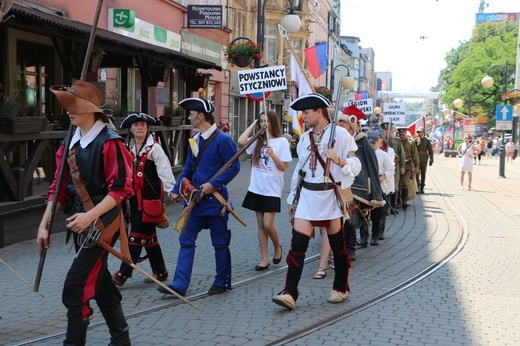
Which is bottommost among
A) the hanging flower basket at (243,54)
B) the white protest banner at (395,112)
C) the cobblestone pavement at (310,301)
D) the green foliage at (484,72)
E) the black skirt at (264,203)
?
the cobblestone pavement at (310,301)

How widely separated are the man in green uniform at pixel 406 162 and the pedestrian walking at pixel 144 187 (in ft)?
29.6

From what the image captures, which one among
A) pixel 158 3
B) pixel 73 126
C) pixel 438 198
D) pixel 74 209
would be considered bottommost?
pixel 438 198

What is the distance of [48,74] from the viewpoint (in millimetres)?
14523

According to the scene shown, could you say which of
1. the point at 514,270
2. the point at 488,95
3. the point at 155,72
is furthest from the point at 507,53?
the point at 514,270

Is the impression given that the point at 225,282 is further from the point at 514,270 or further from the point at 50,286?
the point at 514,270

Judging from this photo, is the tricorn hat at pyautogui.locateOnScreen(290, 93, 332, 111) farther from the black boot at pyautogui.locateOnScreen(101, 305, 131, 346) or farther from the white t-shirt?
the black boot at pyautogui.locateOnScreen(101, 305, 131, 346)

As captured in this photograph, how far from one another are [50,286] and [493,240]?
6946 millimetres

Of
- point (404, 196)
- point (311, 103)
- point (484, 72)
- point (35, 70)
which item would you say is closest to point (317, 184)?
point (311, 103)

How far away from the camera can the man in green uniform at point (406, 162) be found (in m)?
15.9

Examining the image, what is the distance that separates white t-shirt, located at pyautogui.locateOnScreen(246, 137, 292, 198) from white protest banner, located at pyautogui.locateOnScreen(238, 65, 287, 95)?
1771 millimetres

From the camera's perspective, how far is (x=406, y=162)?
16312 millimetres

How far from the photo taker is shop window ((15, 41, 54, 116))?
13455 mm

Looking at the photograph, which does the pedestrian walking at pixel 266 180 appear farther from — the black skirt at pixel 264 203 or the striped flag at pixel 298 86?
the striped flag at pixel 298 86

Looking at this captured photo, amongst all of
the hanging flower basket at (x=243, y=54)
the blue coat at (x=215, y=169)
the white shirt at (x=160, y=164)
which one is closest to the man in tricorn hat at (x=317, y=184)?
the blue coat at (x=215, y=169)
